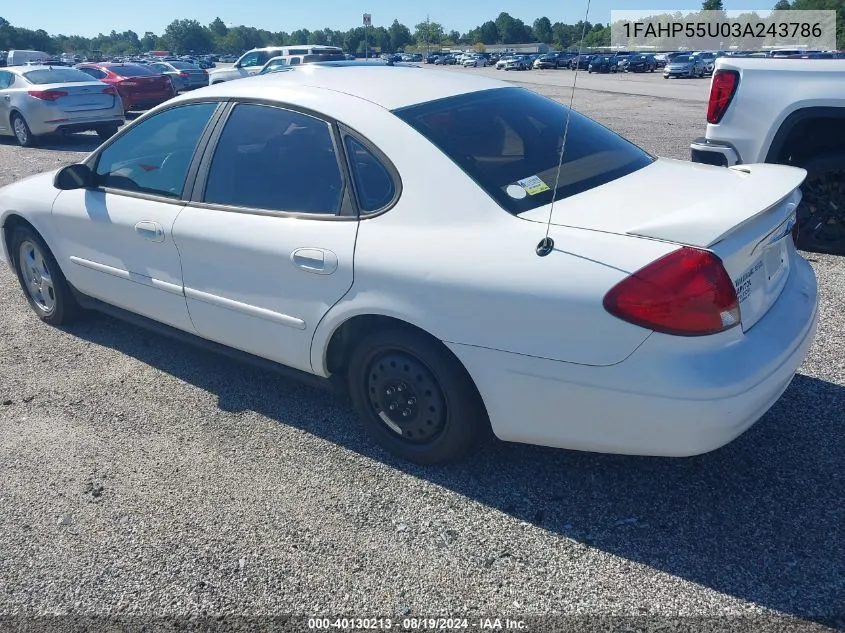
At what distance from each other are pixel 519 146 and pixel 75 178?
103 inches

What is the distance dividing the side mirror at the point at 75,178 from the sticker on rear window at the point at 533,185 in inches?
104

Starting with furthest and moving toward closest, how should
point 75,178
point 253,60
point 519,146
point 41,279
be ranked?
point 253,60, point 41,279, point 75,178, point 519,146

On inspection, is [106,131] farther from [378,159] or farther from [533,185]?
[533,185]

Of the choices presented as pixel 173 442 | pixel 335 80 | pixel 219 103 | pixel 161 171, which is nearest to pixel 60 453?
pixel 173 442

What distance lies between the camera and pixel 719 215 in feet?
8.77

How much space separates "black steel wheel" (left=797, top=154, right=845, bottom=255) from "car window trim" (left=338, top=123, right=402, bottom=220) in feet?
12.7

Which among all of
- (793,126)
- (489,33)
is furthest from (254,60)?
(489,33)

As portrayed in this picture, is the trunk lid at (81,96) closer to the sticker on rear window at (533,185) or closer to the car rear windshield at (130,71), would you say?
the car rear windshield at (130,71)

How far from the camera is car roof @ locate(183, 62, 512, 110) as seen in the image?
342cm

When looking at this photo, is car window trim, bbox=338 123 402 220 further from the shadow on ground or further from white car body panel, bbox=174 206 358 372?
the shadow on ground

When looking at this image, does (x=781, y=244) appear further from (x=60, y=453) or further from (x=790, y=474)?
(x=60, y=453)

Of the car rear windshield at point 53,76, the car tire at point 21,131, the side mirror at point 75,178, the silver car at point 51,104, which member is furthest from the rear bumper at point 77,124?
the side mirror at point 75,178

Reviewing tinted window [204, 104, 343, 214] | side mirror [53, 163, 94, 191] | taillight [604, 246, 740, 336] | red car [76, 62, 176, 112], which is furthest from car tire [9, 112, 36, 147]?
taillight [604, 246, 740, 336]

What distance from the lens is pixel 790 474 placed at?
3.09 metres
